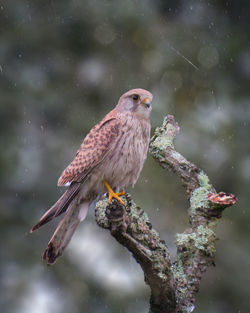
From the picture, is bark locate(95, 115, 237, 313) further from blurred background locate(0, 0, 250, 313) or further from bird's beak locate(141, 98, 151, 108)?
blurred background locate(0, 0, 250, 313)

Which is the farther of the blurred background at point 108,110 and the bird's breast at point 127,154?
the blurred background at point 108,110

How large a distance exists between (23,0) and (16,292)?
2.84 meters

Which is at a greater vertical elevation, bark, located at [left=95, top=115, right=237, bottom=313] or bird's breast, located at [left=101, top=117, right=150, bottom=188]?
bird's breast, located at [left=101, top=117, right=150, bottom=188]

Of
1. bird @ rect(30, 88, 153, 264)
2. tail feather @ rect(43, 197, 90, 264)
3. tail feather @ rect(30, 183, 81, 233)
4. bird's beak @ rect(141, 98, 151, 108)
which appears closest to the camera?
tail feather @ rect(30, 183, 81, 233)

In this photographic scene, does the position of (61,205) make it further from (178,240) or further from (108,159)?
(178,240)

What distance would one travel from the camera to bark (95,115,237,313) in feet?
9.34

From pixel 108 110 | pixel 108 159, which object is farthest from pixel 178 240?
pixel 108 110

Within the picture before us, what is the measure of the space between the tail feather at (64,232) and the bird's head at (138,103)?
597 mm

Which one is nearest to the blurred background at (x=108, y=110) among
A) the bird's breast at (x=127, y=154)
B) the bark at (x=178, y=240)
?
the bird's breast at (x=127, y=154)

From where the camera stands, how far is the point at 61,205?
132 inches

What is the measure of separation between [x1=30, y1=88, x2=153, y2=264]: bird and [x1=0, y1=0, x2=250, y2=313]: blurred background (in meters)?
1.56

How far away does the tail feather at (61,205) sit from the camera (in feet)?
10.5

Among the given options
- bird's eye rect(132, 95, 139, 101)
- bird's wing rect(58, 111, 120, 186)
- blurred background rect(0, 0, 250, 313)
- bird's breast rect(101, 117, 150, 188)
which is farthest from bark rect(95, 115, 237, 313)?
blurred background rect(0, 0, 250, 313)

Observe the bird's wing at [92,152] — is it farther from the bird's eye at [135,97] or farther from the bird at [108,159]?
the bird's eye at [135,97]
